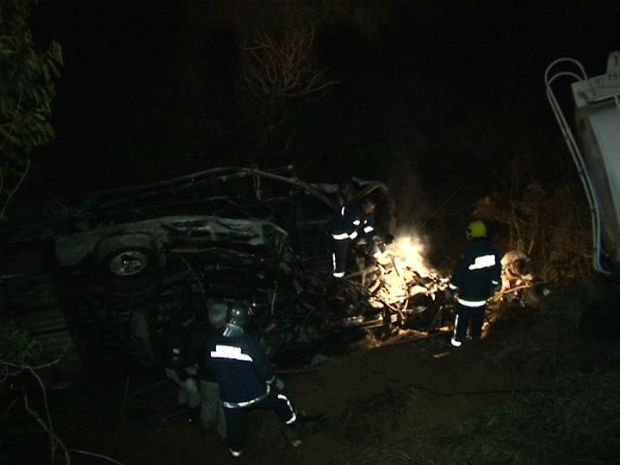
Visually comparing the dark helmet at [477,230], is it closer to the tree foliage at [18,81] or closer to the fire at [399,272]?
the fire at [399,272]

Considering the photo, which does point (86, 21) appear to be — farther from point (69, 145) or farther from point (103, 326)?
point (103, 326)

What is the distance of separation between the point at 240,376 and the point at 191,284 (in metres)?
2.55

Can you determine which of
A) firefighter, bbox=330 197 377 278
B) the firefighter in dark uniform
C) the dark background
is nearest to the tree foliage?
the firefighter in dark uniform

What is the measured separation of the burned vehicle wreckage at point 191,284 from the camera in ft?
23.8

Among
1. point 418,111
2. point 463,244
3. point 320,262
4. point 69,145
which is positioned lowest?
point 463,244

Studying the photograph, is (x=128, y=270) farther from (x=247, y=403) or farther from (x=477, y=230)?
(x=477, y=230)

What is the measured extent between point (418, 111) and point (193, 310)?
10.6m

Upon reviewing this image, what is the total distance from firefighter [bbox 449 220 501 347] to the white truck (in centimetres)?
186

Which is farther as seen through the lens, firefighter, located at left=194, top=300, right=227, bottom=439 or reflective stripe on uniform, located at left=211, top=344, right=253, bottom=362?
firefighter, located at left=194, top=300, right=227, bottom=439

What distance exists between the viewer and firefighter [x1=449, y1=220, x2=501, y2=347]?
6.82 m

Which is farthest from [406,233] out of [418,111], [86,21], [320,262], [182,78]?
[86,21]

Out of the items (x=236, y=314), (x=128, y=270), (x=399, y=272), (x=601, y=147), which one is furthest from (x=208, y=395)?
(x=601, y=147)

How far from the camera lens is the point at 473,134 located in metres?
14.7

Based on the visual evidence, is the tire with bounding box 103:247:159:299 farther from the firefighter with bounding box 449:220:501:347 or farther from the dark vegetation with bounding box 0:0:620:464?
the firefighter with bounding box 449:220:501:347
